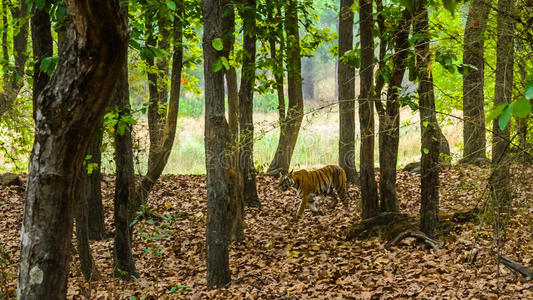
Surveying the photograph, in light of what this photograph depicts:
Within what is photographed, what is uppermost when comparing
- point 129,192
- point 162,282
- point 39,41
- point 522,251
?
point 39,41

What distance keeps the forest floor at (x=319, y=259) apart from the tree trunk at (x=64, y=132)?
188 centimetres

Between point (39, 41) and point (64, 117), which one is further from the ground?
point (39, 41)

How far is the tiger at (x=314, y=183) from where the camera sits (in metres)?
11.2

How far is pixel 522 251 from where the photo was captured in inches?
264

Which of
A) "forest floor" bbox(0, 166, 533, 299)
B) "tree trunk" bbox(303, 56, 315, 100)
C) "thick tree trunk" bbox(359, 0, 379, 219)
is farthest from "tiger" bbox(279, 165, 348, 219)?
"tree trunk" bbox(303, 56, 315, 100)

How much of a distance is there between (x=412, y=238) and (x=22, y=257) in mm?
5749

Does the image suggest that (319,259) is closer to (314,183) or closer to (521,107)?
(314,183)

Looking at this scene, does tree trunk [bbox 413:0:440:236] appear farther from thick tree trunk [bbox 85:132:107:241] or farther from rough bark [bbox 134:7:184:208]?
thick tree trunk [bbox 85:132:107:241]

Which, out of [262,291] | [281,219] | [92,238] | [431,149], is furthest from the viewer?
[281,219]

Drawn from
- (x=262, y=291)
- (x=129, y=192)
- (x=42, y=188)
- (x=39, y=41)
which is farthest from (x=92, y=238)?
(x=42, y=188)

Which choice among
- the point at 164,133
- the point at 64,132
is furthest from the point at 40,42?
the point at 164,133

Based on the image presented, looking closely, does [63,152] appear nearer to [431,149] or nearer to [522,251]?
[431,149]

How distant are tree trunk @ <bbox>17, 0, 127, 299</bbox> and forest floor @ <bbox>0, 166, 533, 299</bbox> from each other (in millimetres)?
1878

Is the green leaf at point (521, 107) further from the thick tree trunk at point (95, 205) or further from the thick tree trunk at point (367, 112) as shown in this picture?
the thick tree trunk at point (95, 205)
